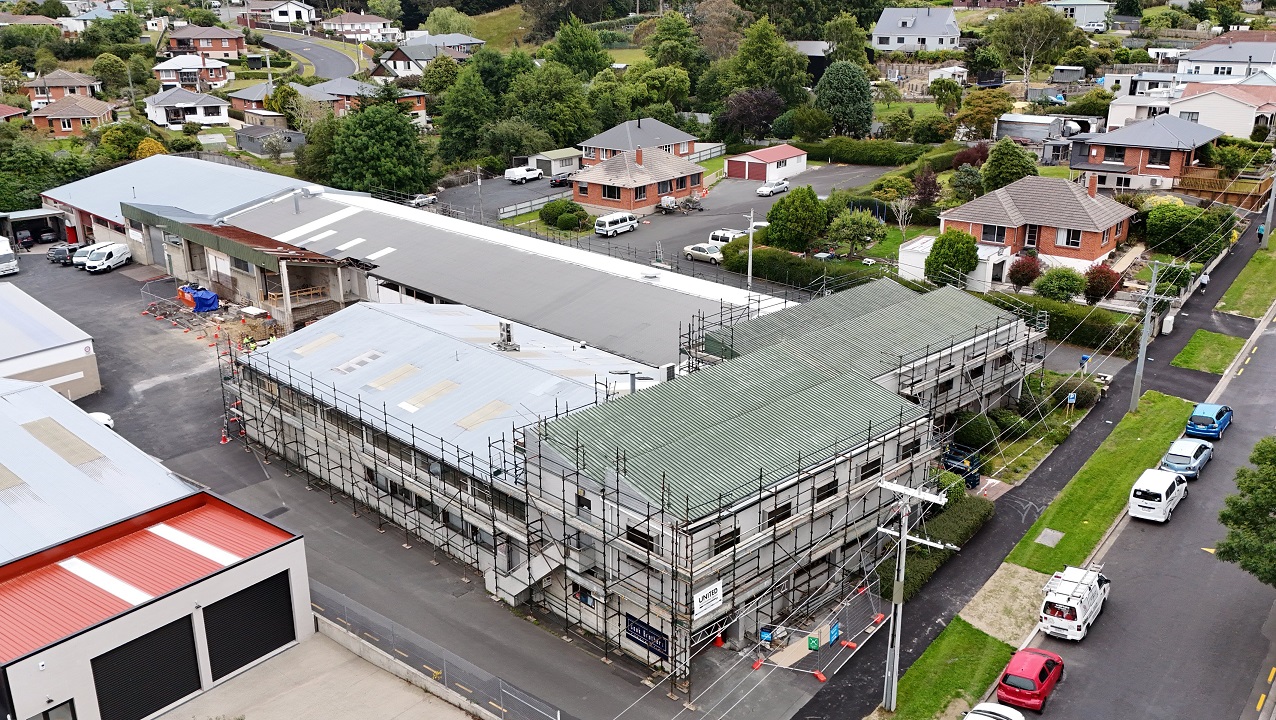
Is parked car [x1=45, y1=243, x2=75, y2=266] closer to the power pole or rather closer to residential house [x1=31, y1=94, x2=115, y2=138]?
residential house [x1=31, y1=94, x2=115, y2=138]

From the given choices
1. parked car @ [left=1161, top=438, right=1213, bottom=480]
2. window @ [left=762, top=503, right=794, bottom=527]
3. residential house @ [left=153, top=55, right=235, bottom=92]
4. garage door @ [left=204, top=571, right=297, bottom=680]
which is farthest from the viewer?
residential house @ [left=153, top=55, right=235, bottom=92]

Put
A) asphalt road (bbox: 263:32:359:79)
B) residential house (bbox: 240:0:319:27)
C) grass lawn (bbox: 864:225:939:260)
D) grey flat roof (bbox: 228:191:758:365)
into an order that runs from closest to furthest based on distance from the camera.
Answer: grey flat roof (bbox: 228:191:758:365), grass lawn (bbox: 864:225:939:260), asphalt road (bbox: 263:32:359:79), residential house (bbox: 240:0:319:27)

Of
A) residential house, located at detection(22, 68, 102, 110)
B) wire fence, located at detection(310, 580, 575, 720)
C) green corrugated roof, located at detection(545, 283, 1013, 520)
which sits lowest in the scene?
wire fence, located at detection(310, 580, 575, 720)

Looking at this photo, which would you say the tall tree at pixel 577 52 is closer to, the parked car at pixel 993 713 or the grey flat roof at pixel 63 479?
the grey flat roof at pixel 63 479

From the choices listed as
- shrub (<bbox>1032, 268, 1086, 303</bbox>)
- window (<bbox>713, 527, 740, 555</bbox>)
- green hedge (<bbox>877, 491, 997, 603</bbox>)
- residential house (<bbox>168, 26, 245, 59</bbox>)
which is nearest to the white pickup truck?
shrub (<bbox>1032, 268, 1086, 303</bbox>)

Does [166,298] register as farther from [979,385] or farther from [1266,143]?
[1266,143]

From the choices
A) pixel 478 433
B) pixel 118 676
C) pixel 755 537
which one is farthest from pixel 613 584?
pixel 118 676

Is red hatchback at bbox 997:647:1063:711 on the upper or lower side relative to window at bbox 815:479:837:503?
lower

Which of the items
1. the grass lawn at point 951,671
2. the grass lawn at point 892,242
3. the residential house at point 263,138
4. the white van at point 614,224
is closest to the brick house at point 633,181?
the white van at point 614,224

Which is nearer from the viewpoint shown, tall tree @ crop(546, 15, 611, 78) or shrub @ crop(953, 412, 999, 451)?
shrub @ crop(953, 412, 999, 451)
